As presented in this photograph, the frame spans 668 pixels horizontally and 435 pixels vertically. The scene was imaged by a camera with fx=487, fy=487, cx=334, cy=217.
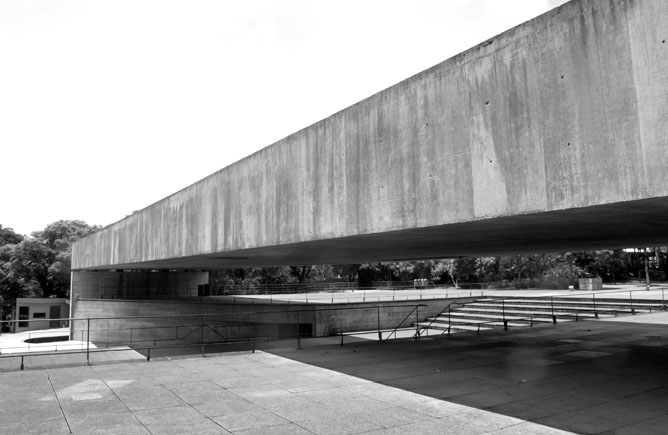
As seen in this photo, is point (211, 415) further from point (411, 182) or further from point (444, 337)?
point (444, 337)

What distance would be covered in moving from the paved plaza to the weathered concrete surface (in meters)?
2.89

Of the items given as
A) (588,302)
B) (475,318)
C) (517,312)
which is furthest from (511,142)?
(588,302)

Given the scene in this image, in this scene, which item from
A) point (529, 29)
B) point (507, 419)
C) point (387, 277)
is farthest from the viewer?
point (387, 277)


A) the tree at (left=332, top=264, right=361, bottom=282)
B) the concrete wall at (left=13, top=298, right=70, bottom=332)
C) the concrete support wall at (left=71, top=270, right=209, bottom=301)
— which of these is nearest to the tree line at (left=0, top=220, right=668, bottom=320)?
the concrete support wall at (left=71, top=270, right=209, bottom=301)

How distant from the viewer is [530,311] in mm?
24094

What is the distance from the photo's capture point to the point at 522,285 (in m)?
45.5

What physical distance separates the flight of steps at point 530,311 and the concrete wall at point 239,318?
1.52m

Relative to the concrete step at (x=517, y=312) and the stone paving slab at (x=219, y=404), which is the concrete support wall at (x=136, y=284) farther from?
the stone paving slab at (x=219, y=404)

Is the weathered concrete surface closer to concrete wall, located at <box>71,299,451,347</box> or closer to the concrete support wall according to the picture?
concrete wall, located at <box>71,299,451,347</box>

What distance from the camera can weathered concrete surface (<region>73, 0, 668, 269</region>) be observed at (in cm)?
541

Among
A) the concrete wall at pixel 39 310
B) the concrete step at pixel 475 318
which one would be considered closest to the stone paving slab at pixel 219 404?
the concrete step at pixel 475 318

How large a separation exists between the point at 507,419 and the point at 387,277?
2695 inches

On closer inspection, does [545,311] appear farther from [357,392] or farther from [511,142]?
[511,142]

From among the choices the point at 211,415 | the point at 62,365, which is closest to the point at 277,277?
the point at 62,365
